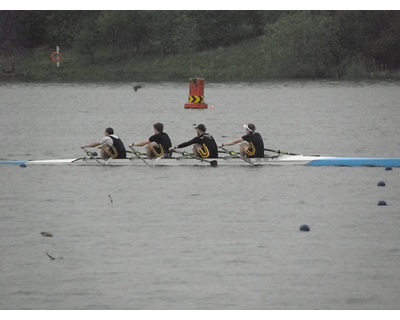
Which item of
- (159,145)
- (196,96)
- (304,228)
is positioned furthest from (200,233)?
(196,96)

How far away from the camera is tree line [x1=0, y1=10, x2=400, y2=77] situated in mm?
80188

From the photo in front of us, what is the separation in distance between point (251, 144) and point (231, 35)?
56646 millimetres

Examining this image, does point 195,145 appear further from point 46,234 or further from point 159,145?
point 46,234

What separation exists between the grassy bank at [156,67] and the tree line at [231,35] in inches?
17.2

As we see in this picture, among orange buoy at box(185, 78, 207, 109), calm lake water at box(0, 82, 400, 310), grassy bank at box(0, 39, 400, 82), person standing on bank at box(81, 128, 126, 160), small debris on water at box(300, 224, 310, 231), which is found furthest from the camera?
grassy bank at box(0, 39, 400, 82)

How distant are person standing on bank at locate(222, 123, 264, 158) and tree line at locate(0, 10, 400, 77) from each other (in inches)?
1841

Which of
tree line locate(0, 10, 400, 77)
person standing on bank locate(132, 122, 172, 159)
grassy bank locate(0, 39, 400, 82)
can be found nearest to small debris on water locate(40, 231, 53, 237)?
person standing on bank locate(132, 122, 172, 159)

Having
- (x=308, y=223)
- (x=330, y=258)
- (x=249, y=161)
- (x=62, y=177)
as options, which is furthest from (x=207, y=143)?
(x=330, y=258)

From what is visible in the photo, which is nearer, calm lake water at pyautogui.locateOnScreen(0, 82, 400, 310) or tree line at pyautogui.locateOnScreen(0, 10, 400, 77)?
calm lake water at pyautogui.locateOnScreen(0, 82, 400, 310)

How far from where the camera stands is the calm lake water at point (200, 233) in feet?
61.0

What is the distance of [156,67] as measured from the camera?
91.2m

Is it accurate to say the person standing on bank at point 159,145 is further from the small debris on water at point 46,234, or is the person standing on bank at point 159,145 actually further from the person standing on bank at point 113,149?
the small debris on water at point 46,234

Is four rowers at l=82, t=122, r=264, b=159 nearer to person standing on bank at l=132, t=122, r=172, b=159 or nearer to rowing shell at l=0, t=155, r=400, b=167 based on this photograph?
person standing on bank at l=132, t=122, r=172, b=159

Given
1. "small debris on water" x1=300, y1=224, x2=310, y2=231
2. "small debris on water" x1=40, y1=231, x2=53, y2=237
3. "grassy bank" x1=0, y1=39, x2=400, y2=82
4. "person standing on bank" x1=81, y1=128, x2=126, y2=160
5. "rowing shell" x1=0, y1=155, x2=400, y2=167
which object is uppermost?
"person standing on bank" x1=81, y1=128, x2=126, y2=160
